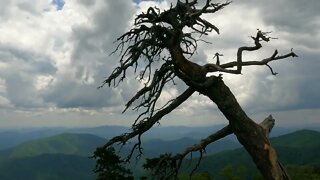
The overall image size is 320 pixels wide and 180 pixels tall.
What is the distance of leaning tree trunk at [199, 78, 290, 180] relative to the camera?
7844 millimetres

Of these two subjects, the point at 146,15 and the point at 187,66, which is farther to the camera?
the point at 146,15

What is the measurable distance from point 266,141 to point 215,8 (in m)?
3.19

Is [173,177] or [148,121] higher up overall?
[148,121]

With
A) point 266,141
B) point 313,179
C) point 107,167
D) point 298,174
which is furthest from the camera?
point 298,174

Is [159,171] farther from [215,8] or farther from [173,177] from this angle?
[215,8]

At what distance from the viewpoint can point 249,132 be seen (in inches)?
312

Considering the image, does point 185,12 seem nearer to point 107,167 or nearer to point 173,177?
point 173,177

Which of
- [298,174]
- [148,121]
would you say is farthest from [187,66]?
[298,174]

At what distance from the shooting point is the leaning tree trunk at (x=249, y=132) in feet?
25.7

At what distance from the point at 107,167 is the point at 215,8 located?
51.2 metres

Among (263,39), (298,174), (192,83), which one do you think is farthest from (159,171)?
(298,174)

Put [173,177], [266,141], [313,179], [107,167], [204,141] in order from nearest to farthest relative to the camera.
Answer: [266,141] → [204,141] → [173,177] → [107,167] → [313,179]

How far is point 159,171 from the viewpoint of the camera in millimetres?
8914

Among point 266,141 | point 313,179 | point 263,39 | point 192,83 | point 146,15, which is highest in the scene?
point 146,15
